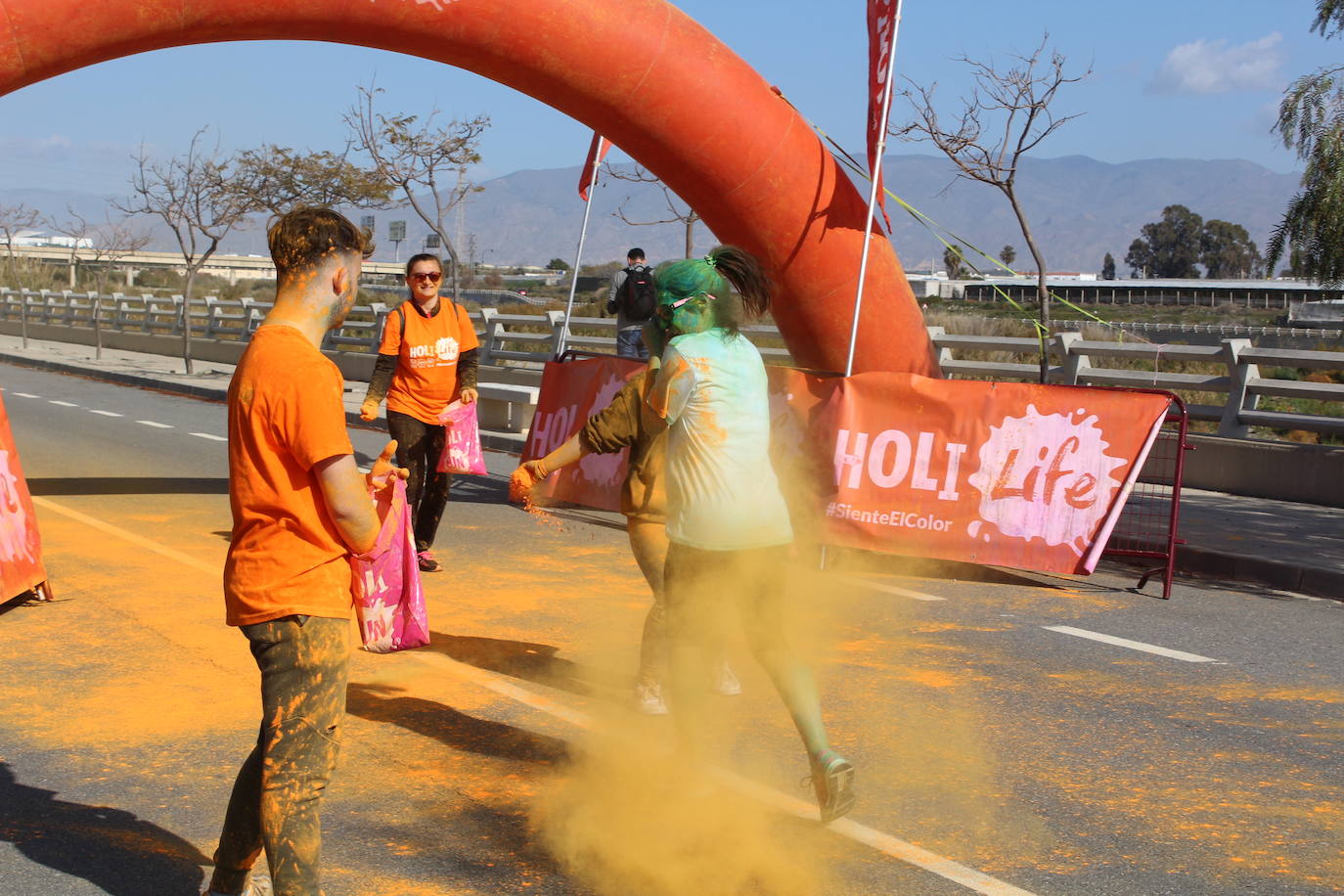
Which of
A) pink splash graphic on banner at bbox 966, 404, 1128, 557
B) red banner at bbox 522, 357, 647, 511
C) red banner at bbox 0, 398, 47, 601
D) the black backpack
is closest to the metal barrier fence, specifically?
pink splash graphic on banner at bbox 966, 404, 1128, 557

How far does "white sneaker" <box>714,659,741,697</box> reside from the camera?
19.9 feet

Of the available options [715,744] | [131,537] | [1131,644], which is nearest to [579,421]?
[131,537]

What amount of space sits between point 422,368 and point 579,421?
7.72 ft

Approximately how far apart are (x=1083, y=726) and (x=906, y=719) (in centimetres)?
75

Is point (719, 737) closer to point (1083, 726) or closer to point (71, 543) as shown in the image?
point (1083, 726)

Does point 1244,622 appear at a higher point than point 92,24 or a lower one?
lower

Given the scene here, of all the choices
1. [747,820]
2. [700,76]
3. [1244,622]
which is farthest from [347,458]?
[700,76]

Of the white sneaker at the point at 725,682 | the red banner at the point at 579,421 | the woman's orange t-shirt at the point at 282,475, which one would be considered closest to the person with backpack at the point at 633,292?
the red banner at the point at 579,421

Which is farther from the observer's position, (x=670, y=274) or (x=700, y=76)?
(x=700, y=76)

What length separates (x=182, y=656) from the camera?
6496mm

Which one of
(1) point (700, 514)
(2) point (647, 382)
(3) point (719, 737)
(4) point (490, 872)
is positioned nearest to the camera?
(4) point (490, 872)

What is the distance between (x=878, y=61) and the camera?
34.7 feet

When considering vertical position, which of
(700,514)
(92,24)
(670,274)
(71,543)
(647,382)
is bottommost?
(71,543)

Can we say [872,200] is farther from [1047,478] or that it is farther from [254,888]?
[254,888]
